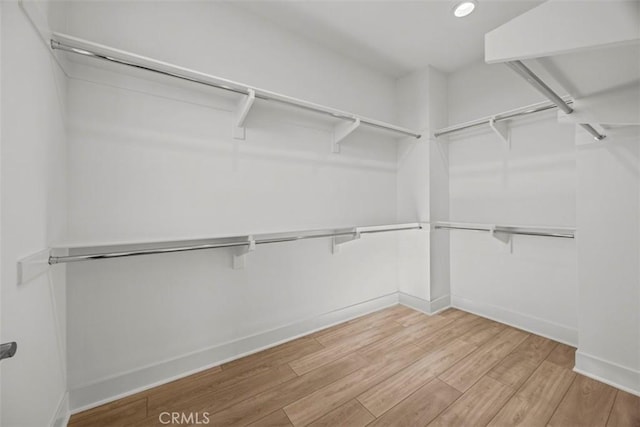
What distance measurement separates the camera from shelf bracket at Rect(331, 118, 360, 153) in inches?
75.9

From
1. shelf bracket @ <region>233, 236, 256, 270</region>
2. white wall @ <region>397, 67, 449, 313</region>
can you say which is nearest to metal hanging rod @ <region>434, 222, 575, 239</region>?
white wall @ <region>397, 67, 449, 313</region>

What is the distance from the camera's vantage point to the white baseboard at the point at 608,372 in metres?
1.34

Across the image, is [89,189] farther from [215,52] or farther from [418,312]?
[418,312]

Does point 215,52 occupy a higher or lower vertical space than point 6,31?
higher

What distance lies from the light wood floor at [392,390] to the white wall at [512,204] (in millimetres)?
334

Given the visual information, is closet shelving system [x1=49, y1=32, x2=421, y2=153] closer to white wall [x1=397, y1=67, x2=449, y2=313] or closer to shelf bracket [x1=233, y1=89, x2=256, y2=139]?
shelf bracket [x1=233, y1=89, x2=256, y2=139]

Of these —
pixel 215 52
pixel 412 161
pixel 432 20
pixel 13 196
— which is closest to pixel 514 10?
pixel 432 20

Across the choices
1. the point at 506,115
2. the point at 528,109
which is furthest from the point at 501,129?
the point at 528,109

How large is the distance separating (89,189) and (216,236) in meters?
0.63

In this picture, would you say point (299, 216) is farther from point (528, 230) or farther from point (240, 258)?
point (528, 230)

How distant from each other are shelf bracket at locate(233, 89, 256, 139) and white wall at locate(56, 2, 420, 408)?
0.17 ft

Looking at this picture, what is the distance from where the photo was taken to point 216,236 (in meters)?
1.38

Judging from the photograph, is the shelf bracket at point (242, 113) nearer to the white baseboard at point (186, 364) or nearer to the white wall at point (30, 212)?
the white wall at point (30, 212)

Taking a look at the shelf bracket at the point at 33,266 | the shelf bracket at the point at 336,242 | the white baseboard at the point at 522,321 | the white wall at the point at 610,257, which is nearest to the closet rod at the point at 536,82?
the white wall at the point at 610,257
